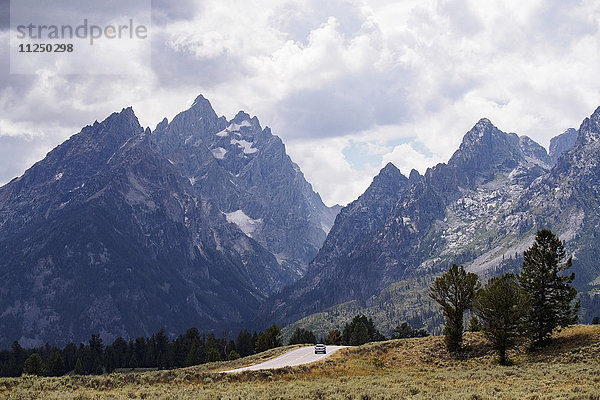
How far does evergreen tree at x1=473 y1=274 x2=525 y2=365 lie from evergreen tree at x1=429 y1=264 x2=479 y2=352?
572 cm

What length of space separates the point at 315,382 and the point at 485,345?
28585 mm

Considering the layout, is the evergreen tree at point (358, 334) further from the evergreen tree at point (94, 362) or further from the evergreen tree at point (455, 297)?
the evergreen tree at point (94, 362)

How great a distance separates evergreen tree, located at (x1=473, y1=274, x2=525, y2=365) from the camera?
182ft

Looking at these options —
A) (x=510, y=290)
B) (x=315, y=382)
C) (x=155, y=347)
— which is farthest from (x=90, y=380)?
(x=155, y=347)

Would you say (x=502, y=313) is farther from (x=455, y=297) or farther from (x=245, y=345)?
(x=245, y=345)

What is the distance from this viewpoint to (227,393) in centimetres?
3631

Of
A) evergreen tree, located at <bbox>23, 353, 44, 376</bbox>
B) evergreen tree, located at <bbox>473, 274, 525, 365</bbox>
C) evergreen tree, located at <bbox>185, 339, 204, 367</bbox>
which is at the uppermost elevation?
evergreen tree, located at <bbox>473, 274, 525, 365</bbox>

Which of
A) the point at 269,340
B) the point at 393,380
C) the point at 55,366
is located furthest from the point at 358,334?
the point at 55,366

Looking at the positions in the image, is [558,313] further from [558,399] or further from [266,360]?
[266,360]

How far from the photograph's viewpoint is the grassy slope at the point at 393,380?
35.3 metres

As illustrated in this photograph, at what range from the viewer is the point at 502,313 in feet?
183

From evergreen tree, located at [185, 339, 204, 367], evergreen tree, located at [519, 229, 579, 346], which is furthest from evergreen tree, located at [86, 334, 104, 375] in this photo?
evergreen tree, located at [519, 229, 579, 346]

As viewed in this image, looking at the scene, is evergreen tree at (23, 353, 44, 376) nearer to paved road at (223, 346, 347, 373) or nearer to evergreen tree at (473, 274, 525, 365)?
paved road at (223, 346, 347, 373)

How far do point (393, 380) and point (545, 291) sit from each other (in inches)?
1058
